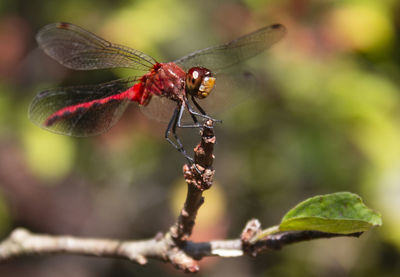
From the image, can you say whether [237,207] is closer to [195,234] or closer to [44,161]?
[195,234]

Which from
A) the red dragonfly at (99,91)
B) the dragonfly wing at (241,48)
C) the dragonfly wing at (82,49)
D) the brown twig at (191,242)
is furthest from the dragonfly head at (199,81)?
the brown twig at (191,242)

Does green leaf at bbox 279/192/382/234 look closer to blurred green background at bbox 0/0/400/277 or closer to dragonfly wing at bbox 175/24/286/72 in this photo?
dragonfly wing at bbox 175/24/286/72

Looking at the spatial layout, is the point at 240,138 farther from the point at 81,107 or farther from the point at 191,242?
the point at 191,242

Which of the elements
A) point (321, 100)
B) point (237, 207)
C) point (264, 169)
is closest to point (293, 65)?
point (321, 100)

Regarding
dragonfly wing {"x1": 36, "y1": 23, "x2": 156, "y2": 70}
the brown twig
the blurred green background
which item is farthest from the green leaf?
the blurred green background

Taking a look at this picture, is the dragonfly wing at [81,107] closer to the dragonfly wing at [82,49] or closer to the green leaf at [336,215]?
the dragonfly wing at [82,49]
